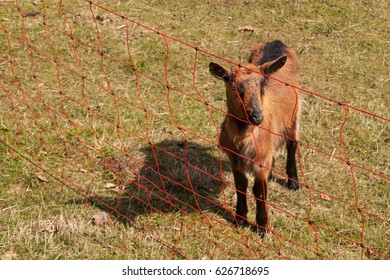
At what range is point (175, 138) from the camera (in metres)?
6.63

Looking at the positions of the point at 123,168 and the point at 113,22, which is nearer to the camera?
the point at 123,168

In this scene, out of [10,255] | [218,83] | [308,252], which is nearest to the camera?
[10,255]

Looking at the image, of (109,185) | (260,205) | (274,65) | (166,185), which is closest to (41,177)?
(109,185)

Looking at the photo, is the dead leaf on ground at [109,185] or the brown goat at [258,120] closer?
the brown goat at [258,120]

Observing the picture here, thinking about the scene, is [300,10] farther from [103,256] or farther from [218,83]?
[103,256]

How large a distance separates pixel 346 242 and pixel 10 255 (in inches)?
123

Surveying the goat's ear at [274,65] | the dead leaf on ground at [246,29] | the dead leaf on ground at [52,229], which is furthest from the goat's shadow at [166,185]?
the dead leaf on ground at [246,29]

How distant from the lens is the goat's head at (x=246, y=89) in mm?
4375

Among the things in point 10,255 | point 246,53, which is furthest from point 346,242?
point 246,53

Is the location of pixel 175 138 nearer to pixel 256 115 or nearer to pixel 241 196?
pixel 241 196

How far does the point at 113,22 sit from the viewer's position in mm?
9000

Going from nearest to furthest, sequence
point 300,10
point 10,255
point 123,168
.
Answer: point 10,255 < point 123,168 < point 300,10

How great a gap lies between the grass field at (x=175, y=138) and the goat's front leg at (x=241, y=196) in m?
0.11

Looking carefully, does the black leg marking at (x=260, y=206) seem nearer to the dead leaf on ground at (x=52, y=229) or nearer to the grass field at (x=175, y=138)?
the grass field at (x=175, y=138)
